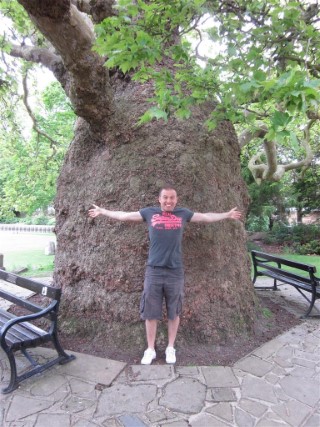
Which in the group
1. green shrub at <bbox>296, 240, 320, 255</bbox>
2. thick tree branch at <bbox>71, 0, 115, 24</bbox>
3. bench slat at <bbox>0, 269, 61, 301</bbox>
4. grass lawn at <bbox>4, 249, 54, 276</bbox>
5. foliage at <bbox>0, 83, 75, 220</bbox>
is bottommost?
grass lawn at <bbox>4, 249, 54, 276</bbox>

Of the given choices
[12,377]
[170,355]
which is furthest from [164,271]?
[12,377]

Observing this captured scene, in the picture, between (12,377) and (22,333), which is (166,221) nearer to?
(22,333)

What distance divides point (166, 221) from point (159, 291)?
29.8 inches

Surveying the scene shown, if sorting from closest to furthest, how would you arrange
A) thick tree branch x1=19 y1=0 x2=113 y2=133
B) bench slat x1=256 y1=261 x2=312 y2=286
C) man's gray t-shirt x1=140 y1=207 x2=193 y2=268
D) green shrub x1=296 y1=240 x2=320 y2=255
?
thick tree branch x1=19 y1=0 x2=113 y2=133
man's gray t-shirt x1=140 y1=207 x2=193 y2=268
bench slat x1=256 y1=261 x2=312 y2=286
green shrub x1=296 y1=240 x2=320 y2=255

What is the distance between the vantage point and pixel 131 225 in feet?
14.0

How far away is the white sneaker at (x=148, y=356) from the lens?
3527 mm

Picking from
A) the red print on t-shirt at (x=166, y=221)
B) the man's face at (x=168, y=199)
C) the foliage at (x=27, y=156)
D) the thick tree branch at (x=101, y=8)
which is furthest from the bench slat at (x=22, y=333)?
the foliage at (x=27, y=156)

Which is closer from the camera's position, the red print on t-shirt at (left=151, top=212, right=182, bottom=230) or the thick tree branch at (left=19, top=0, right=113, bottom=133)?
the thick tree branch at (left=19, top=0, right=113, bottom=133)

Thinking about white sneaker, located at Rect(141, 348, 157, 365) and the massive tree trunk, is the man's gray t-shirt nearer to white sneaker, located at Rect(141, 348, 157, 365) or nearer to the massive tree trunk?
the massive tree trunk

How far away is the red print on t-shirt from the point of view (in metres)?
3.53

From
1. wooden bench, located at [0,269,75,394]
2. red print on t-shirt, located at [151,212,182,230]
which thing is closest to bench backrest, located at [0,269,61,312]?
wooden bench, located at [0,269,75,394]

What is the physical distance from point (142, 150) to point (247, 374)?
2946mm

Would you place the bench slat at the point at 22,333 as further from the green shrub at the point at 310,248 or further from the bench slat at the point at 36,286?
the green shrub at the point at 310,248

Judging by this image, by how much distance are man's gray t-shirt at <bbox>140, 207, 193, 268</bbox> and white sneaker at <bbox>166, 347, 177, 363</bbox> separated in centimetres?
92
